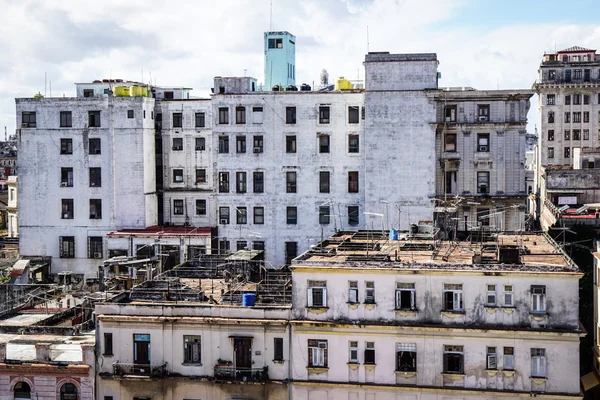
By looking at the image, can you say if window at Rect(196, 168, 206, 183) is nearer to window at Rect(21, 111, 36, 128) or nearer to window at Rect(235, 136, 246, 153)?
window at Rect(235, 136, 246, 153)

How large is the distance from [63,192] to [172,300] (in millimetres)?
37162

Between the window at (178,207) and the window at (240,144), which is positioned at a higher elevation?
the window at (240,144)

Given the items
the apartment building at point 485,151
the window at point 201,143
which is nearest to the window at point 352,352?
the apartment building at point 485,151

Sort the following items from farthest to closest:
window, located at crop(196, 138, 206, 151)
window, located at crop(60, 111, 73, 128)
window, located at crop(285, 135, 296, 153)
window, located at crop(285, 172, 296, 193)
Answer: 1. window, located at crop(196, 138, 206, 151)
2. window, located at crop(60, 111, 73, 128)
3. window, located at crop(285, 172, 296, 193)
4. window, located at crop(285, 135, 296, 153)

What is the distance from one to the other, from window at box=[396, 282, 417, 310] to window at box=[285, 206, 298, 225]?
33.6 m

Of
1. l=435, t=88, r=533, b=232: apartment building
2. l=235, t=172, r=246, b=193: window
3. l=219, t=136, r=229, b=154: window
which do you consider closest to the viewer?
l=435, t=88, r=533, b=232: apartment building

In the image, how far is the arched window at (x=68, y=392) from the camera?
59219 mm

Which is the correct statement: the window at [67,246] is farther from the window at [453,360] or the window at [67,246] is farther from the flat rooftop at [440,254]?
the window at [453,360]

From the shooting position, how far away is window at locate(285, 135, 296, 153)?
8856 centimetres

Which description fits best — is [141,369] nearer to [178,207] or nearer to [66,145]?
[178,207]

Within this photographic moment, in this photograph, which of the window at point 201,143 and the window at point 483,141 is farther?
the window at point 201,143

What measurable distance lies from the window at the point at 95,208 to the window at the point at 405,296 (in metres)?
46.8

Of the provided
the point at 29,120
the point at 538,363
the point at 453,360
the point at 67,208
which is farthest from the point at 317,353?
the point at 29,120

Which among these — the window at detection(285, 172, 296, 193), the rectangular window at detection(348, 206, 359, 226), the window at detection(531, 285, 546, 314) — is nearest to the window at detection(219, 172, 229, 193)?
the window at detection(285, 172, 296, 193)
